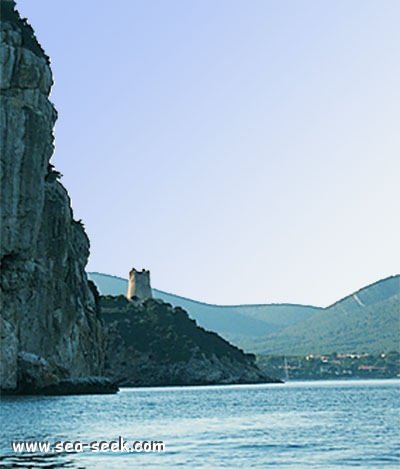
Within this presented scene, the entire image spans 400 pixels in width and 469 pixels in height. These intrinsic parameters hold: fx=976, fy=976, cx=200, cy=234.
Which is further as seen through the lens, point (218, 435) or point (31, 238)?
point (31, 238)

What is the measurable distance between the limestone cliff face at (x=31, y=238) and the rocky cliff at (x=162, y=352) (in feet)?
179

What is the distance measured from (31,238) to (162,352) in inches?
3077

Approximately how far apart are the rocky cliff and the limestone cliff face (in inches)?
2143

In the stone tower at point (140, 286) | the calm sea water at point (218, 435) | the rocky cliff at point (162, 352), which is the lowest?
the calm sea water at point (218, 435)

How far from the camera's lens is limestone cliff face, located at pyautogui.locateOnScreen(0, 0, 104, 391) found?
87.1 m

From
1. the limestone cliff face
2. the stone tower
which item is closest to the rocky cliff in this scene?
the stone tower

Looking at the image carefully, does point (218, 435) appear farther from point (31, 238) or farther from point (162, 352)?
point (162, 352)

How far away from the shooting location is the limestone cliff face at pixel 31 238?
8712 centimetres

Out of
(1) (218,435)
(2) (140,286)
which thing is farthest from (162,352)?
(1) (218,435)

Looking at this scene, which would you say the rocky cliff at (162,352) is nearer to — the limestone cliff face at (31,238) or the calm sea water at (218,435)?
the limestone cliff face at (31,238)

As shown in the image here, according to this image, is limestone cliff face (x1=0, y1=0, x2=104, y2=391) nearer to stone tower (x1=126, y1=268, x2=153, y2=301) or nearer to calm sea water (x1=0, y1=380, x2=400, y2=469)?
calm sea water (x1=0, y1=380, x2=400, y2=469)

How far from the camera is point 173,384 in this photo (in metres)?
162

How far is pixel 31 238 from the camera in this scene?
89.5 metres

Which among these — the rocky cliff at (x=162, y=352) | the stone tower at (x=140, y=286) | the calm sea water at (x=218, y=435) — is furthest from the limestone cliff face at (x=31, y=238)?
the stone tower at (x=140, y=286)
